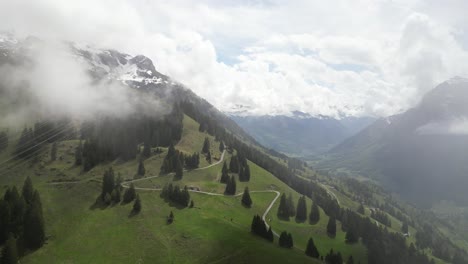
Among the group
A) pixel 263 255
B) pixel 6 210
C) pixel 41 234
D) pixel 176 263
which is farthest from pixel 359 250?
pixel 6 210

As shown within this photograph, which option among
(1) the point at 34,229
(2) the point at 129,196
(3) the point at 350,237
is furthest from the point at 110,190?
(3) the point at 350,237

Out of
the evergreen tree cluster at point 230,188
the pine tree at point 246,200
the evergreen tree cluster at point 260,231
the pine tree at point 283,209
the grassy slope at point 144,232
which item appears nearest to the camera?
the grassy slope at point 144,232

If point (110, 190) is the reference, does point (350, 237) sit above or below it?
below

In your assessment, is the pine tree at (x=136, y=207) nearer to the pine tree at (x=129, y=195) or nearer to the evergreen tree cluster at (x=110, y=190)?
the pine tree at (x=129, y=195)

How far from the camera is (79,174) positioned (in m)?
188

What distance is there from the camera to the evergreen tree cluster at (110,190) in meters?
156

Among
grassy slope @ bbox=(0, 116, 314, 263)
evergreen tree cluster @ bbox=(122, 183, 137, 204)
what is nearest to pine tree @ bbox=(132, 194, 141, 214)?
grassy slope @ bbox=(0, 116, 314, 263)

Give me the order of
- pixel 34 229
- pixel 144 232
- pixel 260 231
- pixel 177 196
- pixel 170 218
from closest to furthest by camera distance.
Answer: pixel 34 229 < pixel 144 232 < pixel 260 231 < pixel 170 218 < pixel 177 196

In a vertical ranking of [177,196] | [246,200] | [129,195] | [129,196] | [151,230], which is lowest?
[151,230]

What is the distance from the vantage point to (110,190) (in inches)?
6348

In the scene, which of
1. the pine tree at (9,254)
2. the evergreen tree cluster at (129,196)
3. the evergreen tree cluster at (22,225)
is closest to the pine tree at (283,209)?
the evergreen tree cluster at (129,196)

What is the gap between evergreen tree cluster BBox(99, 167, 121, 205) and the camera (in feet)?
511

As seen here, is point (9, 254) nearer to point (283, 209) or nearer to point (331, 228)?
point (283, 209)

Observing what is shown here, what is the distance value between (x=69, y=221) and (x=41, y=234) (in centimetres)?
1400
